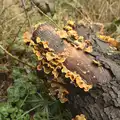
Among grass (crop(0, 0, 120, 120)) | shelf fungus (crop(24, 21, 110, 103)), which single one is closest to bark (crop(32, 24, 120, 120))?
shelf fungus (crop(24, 21, 110, 103))

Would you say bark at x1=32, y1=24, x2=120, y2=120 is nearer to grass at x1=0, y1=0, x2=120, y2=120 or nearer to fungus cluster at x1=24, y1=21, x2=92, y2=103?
fungus cluster at x1=24, y1=21, x2=92, y2=103

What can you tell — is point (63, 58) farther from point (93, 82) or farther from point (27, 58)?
point (27, 58)

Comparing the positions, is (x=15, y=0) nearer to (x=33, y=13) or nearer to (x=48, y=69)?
(x=33, y=13)

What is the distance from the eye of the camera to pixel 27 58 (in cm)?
287

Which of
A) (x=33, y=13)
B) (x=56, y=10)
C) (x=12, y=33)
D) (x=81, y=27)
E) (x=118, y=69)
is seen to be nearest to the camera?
(x=118, y=69)

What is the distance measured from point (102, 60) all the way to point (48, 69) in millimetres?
351

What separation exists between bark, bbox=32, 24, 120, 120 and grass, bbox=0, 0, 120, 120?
269 millimetres

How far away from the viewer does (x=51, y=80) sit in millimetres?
2180

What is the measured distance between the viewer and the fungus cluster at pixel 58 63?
2.05m

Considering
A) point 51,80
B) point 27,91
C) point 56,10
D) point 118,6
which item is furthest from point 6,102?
point 118,6

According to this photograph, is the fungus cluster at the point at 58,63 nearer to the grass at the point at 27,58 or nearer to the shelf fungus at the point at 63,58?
the shelf fungus at the point at 63,58

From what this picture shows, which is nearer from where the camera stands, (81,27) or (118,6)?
(81,27)

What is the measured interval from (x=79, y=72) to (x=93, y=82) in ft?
0.35

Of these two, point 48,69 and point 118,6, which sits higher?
point 48,69
